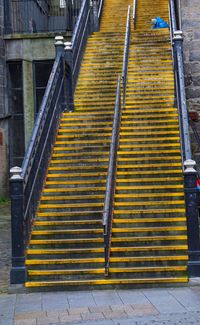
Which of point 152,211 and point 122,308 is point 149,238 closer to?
point 152,211

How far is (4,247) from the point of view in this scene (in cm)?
1146

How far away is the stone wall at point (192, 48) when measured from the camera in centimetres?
1595

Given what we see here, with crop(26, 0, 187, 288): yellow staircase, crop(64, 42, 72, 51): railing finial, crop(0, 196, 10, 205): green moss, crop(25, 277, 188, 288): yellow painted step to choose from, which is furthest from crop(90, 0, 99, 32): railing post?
crop(25, 277, 188, 288): yellow painted step

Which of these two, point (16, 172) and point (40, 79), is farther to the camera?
point (40, 79)

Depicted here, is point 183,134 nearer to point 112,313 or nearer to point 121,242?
point 121,242

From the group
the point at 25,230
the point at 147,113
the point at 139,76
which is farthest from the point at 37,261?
the point at 139,76

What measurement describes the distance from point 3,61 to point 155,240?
11.1m

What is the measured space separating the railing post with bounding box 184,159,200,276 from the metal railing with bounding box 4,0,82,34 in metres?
11.8

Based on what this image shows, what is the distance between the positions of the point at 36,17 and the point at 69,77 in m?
8.38

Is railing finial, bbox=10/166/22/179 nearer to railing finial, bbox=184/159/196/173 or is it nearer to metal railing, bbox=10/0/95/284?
metal railing, bbox=10/0/95/284

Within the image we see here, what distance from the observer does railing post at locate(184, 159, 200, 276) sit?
27.9ft

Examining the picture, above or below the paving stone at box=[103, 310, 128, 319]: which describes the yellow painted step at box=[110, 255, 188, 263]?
above

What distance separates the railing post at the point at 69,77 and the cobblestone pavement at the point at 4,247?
334cm

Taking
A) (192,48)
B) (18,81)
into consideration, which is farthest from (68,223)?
(18,81)
